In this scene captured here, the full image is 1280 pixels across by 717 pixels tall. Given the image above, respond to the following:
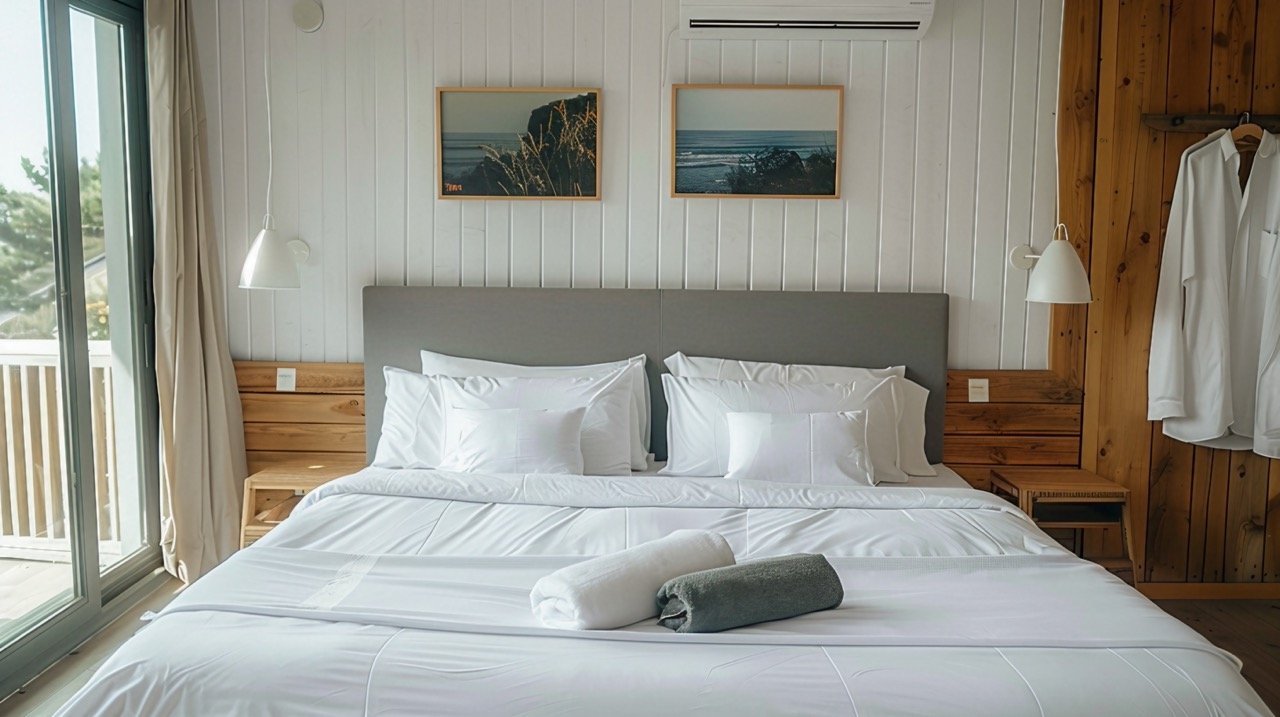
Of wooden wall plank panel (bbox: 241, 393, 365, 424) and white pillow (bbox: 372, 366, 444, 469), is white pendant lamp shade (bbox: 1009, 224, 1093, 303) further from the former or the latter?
wooden wall plank panel (bbox: 241, 393, 365, 424)

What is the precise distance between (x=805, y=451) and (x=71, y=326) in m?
2.34

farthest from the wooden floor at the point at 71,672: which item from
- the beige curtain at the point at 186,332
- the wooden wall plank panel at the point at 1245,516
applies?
the wooden wall plank panel at the point at 1245,516

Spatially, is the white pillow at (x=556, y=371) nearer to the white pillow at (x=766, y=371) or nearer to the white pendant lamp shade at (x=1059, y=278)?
the white pillow at (x=766, y=371)

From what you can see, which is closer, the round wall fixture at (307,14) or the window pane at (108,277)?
the window pane at (108,277)

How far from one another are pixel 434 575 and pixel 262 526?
1413mm

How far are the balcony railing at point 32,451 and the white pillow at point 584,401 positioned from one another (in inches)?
47.6

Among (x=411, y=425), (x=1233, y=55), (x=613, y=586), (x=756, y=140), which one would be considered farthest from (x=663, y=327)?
(x=1233, y=55)

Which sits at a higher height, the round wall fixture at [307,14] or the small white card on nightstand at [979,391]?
the round wall fixture at [307,14]

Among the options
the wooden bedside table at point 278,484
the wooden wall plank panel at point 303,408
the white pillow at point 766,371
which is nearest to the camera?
the wooden bedside table at point 278,484

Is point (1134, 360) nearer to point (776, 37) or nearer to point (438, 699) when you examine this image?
point (776, 37)

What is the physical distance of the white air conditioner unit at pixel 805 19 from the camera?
128 inches

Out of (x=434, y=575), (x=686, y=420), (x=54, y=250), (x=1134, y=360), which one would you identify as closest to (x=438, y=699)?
Result: (x=434, y=575)

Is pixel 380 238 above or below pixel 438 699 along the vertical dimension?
above

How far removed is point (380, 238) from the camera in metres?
3.53
